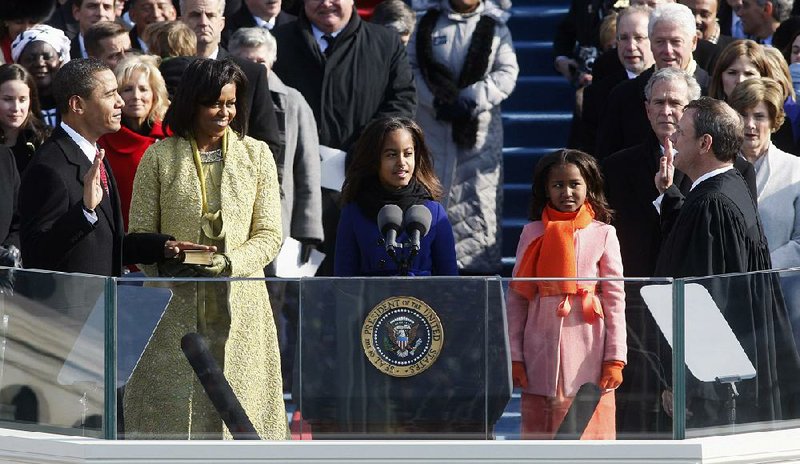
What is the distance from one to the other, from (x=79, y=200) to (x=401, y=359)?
4.77ft

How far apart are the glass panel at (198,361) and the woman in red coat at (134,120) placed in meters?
2.06

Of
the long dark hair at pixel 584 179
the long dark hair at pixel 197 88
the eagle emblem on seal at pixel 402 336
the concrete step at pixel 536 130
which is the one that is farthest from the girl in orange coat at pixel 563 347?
the concrete step at pixel 536 130

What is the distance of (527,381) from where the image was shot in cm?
588

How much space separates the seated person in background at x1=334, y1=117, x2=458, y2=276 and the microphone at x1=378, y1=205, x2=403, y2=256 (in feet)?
1.02

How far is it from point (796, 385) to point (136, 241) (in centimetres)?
241

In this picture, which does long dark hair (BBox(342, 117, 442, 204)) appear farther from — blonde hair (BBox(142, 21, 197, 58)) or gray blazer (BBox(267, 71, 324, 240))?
blonde hair (BBox(142, 21, 197, 58))

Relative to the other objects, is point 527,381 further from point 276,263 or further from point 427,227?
point 276,263

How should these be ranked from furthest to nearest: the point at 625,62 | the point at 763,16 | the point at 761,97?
the point at 763,16
the point at 625,62
the point at 761,97

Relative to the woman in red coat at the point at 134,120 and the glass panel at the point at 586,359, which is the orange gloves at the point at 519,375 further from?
the woman in red coat at the point at 134,120

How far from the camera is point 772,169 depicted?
7949 millimetres

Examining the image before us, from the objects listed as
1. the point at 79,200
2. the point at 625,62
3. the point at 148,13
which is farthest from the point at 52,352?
the point at 148,13

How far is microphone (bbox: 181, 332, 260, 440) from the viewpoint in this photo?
235 inches

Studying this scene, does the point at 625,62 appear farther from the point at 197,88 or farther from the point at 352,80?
the point at 197,88

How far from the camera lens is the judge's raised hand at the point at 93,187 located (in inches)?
251
